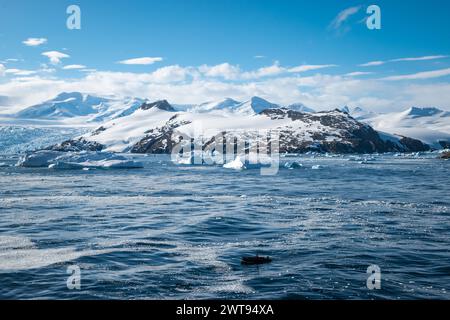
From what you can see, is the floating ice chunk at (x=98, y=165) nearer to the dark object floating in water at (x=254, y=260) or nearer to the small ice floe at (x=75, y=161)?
the small ice floe at (x=75, y=161)

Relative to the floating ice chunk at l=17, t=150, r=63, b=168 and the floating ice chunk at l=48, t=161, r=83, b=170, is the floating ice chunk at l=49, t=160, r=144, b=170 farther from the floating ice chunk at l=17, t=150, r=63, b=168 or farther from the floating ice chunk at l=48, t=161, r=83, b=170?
the floating ice chunk at l=17, t=150, r=63, b=168

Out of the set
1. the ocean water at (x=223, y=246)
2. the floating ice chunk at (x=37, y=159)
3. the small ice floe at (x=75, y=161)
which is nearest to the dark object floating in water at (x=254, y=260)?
the ocean water at (x=223, y=246)

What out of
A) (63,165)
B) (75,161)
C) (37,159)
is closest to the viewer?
(63,165)

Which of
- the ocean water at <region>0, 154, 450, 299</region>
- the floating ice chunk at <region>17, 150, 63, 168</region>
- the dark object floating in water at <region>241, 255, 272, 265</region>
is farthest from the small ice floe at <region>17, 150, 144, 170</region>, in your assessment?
the dark object floating in water at <region>241, 255, 272, 265</region>

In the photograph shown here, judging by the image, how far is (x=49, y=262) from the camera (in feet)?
60.5

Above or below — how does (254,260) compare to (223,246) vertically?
above

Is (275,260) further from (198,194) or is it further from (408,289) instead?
(198,194)

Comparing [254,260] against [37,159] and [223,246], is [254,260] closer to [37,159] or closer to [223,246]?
[223,246]

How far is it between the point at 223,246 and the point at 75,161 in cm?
8059

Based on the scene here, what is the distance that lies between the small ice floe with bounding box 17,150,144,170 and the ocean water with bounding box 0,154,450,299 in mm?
51281

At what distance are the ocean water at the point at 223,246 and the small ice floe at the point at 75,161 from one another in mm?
51281

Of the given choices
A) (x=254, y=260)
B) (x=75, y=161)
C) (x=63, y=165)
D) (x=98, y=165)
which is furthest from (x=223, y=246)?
(x=75, y=161)

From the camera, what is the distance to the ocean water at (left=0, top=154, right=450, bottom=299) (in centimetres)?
1526

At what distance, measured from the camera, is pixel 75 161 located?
311 feet
